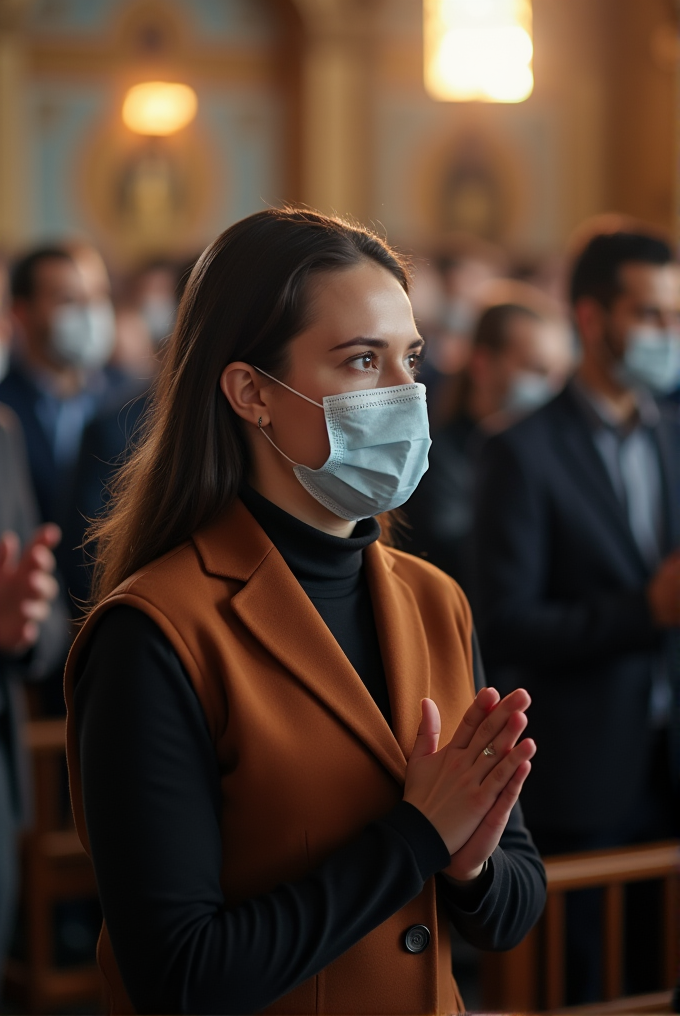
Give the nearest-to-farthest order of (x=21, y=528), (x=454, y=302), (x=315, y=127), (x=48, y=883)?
(x=21, y=528), (x=48, y=883), (x=454, y=302), (x=315, y=127)

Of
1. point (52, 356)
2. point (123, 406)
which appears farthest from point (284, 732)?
point (52, 356)

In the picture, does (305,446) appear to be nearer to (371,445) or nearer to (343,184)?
(371,445)

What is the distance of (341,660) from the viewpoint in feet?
4.37

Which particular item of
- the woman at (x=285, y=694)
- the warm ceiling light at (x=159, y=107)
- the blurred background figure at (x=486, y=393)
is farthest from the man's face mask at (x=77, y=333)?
the warm ceiling light at (x=159, y=107)

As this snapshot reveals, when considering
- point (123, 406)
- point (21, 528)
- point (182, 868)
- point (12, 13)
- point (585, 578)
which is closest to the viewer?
point (182, 868)

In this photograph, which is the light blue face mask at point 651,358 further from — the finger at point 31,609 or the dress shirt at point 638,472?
the finger at point 31,609

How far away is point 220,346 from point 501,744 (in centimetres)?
56

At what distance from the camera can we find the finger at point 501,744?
1.23 meters

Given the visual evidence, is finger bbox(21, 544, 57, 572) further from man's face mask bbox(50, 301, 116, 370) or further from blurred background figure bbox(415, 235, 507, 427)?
blurred background figure bbox(415, 235, 507, 427)

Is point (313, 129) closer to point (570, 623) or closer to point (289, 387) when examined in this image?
point (570, 623)

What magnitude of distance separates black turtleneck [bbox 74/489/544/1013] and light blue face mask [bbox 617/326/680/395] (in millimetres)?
1838

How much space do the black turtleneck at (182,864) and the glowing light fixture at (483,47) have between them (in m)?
4.83

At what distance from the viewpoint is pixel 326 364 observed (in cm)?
137

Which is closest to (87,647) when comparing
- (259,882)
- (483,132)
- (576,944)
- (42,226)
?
(259,882)
